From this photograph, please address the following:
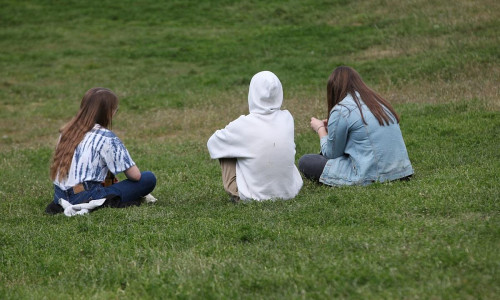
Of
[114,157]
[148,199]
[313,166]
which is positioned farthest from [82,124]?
[313,166]

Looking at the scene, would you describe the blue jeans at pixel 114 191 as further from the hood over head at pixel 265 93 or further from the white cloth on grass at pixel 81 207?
the hood over head at pixel 265 93

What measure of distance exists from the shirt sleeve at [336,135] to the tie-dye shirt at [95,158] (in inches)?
103

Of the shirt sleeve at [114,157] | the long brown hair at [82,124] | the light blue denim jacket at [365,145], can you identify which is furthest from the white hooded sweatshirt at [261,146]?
the long brown hair at [82,124]

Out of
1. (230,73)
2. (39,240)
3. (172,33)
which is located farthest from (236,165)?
(172,33)

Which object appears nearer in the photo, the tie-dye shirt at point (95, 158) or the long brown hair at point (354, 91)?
the tie-dye shirt at point (95, 158)

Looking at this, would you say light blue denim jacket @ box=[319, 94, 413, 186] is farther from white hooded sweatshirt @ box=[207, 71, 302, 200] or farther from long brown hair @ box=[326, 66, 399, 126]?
white hooded sweatshirt @ box=[207, 71, 302, 200]

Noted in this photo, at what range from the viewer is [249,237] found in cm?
668

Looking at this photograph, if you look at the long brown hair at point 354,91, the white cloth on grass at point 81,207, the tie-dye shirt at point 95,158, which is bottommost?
the white cloth on grass at point 81,207

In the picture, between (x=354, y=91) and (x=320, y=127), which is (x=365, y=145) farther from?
(x=320, y=127)

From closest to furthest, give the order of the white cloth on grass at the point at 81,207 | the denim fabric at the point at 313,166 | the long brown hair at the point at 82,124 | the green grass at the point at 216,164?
the green grass at the point at 216,164 < the white cloth on grass at the point at 81,207 < the long brown hair at the point at 82,124 < the denim fabric at the point at 313,166

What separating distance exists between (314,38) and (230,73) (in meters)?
4.03

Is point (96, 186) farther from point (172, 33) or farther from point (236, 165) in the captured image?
point (172, 33)

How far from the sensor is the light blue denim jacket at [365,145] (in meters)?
8.57

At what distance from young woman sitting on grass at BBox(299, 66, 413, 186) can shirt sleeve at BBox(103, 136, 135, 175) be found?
2660 millimetres
